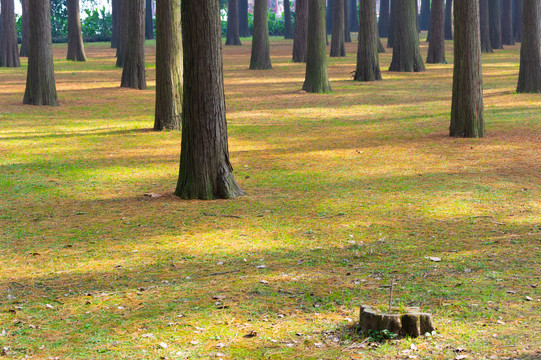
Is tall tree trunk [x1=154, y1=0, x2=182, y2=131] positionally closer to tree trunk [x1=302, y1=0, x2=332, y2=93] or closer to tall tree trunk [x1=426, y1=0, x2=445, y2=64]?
tree trunk [x1=302, y1=0, x2=332, y2=93]

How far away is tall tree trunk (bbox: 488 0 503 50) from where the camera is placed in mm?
42656

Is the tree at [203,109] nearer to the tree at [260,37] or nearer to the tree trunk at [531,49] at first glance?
the tree trunk at [531,49]

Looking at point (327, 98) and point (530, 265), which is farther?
point (327, 98)

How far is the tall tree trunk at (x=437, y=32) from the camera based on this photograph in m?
34.0

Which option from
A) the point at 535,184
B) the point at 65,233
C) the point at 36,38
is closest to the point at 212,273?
the point at 65,233

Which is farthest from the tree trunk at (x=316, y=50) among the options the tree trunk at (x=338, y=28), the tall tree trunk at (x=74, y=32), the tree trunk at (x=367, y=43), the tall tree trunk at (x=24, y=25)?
the tall tree trunk at (x=24, y=25)

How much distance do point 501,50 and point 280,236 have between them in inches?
1553

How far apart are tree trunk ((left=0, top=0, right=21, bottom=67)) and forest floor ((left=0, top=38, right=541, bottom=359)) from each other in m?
17.4

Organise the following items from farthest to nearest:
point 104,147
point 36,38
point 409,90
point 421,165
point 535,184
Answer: point 409,90 < point 36,38 < point 104,147 < point 421,165 < point 535,184

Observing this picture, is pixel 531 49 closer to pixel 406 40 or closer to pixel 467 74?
pixel 467 74

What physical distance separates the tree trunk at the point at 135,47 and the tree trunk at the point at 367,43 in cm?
Result: 843

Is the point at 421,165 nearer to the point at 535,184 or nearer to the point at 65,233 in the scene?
the point at 535,184

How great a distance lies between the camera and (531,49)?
20875mm

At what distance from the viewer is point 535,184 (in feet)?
A: 33.6
